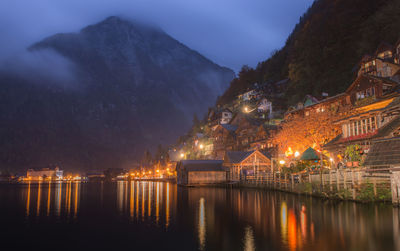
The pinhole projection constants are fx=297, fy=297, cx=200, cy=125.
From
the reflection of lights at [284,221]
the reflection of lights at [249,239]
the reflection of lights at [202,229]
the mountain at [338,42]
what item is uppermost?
the mountain at [338,42]

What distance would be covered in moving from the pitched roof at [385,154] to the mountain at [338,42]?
59.7 metres

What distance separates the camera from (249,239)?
1655 cm

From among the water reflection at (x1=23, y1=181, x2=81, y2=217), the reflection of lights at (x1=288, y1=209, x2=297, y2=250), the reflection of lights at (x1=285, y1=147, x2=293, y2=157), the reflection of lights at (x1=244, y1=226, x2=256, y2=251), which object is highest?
the reflection of lights at (x1=285, y1=147, x2=293, y2=157)

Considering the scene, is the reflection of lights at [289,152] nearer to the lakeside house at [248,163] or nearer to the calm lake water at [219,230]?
the lakeside house at [248,163]

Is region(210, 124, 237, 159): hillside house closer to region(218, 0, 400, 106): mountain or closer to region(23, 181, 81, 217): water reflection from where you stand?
region(218, 0, 400, 106): mountain

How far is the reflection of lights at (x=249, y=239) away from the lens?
1473 cm

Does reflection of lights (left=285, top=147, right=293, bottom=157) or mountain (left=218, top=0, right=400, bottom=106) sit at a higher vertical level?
mountain (left=218, top=0, right=400, bottom=106)

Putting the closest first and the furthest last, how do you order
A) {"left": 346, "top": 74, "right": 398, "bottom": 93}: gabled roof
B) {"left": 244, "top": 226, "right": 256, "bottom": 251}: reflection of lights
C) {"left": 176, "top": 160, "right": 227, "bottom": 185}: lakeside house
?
{"left": 244, "top": 226, "right": 256, "bottom": 251}: reflection of lights < {"left": 346, "top": 74, "right": 398, "bottom": 93}: gabled roof < {"left": 176, "top": 160, "right": 227, "bottom": 185}: lakeside house

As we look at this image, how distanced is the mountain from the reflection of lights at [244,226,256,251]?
73287 millimetres

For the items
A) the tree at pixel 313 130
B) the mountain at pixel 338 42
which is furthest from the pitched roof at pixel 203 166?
the mountain at pixel 338 42

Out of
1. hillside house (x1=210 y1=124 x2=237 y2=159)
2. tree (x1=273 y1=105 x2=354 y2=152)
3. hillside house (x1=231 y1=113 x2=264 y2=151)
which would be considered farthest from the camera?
hillside house (x1=210 y1=124 x2=237 y2=159)

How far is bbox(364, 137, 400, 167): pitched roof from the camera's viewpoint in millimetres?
23953

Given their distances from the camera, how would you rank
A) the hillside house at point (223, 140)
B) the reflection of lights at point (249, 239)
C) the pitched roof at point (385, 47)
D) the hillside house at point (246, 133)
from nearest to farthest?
1. the reflection of lights at point (249, 239)
2. the pitched roof at point (385, 47)
3. the hillside house at point (246, 133)
4. the hillside house at point (223, 140)

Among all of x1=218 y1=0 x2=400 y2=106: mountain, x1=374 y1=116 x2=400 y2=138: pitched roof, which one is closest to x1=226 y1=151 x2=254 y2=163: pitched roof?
x1=374 y1=116 x2=400 y2=138: pitched roof
